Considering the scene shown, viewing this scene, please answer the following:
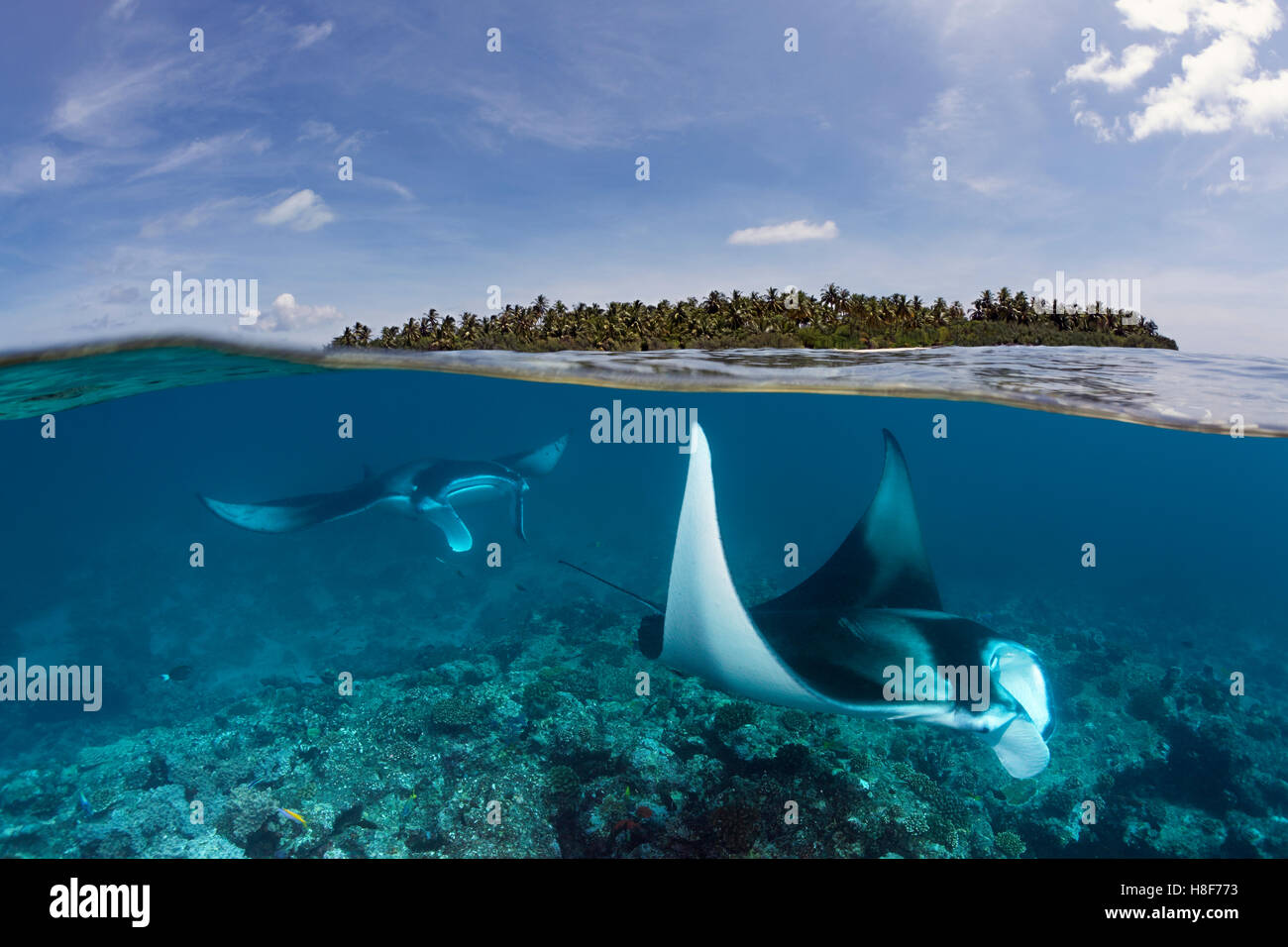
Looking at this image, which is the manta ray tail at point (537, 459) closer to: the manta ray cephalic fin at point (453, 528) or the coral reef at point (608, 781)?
the manta ray cephalic fin at point (453, 528)

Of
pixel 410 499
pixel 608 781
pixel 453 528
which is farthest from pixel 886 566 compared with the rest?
pixel 410 499

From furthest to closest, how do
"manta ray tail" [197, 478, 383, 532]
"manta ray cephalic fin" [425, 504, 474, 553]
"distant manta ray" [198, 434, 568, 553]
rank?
"manta ray cephalic fin" [425, 504, 474, 553] < "distant manta ray" [198, 434, 568, 553] < "manta ray tail" [197, 478, 383, 532]

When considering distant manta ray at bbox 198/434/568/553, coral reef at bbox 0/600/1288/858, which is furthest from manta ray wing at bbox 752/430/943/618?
distant manta ray at bbox 198/434/568/553

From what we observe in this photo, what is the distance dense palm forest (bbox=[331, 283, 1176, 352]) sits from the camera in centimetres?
1509

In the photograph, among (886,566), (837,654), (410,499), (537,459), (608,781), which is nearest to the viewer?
(837,654)

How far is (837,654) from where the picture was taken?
14.4ft

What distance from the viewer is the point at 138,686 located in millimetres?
12211

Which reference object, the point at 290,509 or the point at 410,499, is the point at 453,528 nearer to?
the point at 410,499

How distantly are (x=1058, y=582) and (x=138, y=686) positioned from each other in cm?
2812

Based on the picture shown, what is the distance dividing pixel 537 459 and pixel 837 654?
34.8ft

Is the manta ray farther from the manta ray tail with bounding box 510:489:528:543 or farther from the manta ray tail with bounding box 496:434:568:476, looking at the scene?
the manta ray tail with bounding box 496:434:568:476
